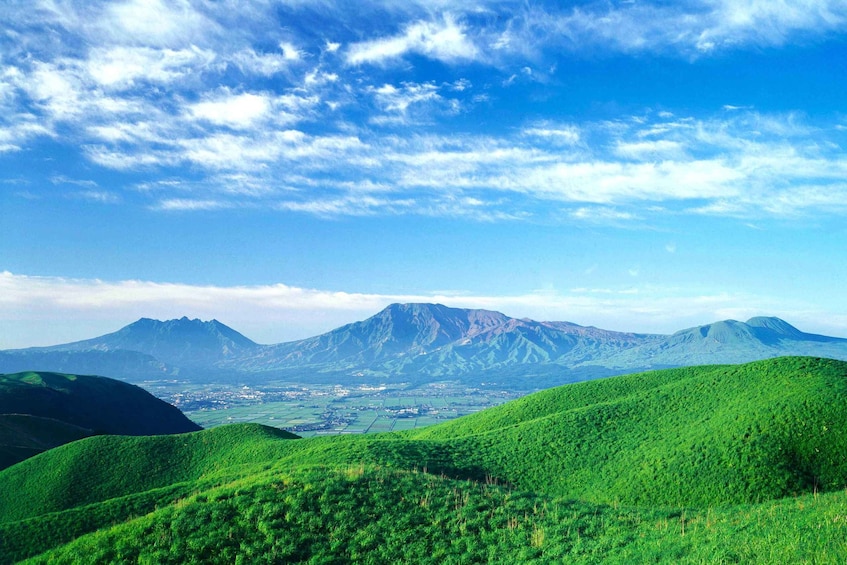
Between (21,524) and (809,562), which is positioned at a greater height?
(809,562)

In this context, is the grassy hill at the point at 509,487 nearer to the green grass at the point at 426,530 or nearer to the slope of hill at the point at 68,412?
the green grass at the point at 426,530

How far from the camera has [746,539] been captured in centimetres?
1905

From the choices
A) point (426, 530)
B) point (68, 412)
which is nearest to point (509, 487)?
point (426, 530)

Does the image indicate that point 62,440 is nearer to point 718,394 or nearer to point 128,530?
point 128,530

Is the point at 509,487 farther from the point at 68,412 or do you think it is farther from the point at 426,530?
the point at 68,412

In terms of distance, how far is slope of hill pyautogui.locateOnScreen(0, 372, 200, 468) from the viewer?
9188 centimetres

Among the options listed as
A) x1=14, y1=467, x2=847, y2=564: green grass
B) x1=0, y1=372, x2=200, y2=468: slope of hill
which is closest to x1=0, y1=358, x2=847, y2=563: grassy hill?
x1=14, y1=467, x2=847, y2=564: green grass

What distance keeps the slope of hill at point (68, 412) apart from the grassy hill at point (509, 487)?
43.1 m

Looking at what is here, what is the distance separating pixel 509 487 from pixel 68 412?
144 metres

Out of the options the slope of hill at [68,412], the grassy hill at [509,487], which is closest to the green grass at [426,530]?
the grassy hill at [509,487]

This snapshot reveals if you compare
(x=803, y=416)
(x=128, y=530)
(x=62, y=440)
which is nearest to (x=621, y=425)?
(x=803, y=416)

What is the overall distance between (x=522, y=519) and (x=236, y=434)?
180 feet

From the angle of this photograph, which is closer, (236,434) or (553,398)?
(236,434)

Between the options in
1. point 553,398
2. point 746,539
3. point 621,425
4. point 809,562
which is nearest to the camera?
point 809,562
